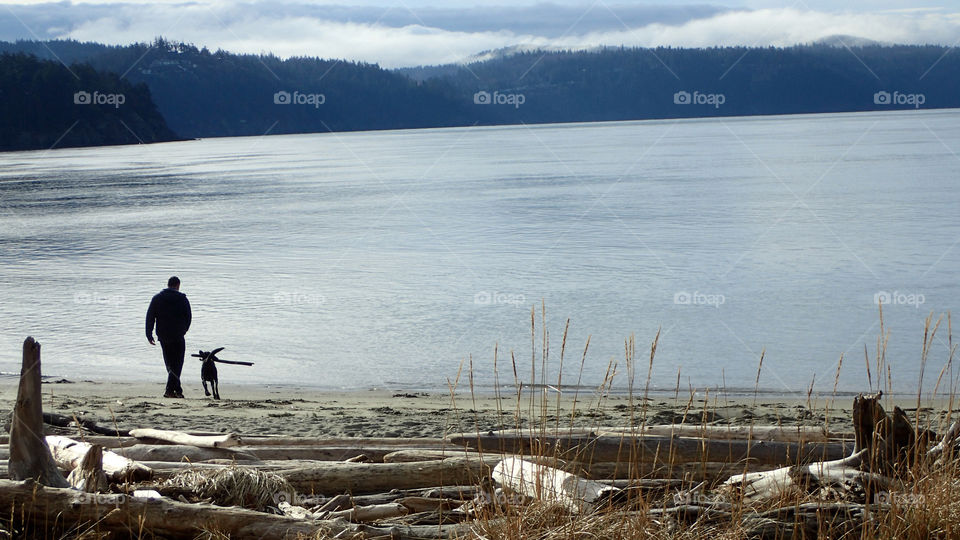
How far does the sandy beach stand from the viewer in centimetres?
957

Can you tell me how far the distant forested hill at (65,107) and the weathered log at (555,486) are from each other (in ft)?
408

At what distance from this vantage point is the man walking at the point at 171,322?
12.2 metres

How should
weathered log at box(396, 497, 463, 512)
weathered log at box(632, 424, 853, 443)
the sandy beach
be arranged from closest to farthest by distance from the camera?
1. weathered log at box(396, 497, 463, 512)
2. weathered log at box(632, 424, 853, 443)
3. the sandy beach

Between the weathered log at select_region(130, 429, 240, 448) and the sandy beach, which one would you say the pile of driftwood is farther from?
the sandy beach

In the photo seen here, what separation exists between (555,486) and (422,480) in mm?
983

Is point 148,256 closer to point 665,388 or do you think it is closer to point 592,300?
point 592,300

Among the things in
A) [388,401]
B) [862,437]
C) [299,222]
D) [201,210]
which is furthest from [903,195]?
[862,437]

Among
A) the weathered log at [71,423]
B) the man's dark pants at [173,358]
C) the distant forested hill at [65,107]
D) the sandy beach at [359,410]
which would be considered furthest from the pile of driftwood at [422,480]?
the distant forested hill at [65,107]

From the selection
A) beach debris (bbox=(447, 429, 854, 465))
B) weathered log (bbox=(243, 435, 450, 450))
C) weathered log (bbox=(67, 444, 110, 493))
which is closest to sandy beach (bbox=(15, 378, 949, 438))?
weathered log (bbox=(243, 435, 450, 450))

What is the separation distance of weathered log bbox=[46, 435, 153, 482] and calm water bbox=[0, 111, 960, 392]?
28.8 feet

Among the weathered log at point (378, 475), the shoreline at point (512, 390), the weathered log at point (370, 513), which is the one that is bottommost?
the weathered log at point (370, 513)

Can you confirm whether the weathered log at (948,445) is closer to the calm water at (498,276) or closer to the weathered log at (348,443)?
the weathered log at (348,443)

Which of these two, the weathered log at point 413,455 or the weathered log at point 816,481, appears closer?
the weathered log at point 816,481

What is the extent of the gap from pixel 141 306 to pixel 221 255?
9030mm
